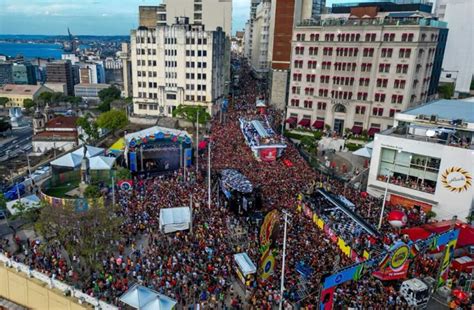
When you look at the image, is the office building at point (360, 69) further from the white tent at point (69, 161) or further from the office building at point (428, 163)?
the white tent at point (69, 161)

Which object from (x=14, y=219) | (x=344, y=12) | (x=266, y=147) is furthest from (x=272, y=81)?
(x=14, y=219)

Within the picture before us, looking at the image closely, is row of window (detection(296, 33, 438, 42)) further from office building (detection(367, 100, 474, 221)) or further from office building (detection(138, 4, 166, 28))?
office building (detection(138, 4, 166, 28))

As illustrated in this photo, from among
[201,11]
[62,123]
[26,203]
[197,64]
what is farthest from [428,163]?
[201,11]

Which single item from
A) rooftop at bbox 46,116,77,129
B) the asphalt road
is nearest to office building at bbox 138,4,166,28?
the asphalt road

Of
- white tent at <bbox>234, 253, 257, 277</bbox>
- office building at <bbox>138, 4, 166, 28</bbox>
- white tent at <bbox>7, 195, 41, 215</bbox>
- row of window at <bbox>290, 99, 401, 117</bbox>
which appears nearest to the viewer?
white tent at <bbox>234, 253, 257, 277</bbox>

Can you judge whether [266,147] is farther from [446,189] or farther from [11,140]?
[11,140]

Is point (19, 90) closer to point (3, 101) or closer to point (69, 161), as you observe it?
point (3, 101)
